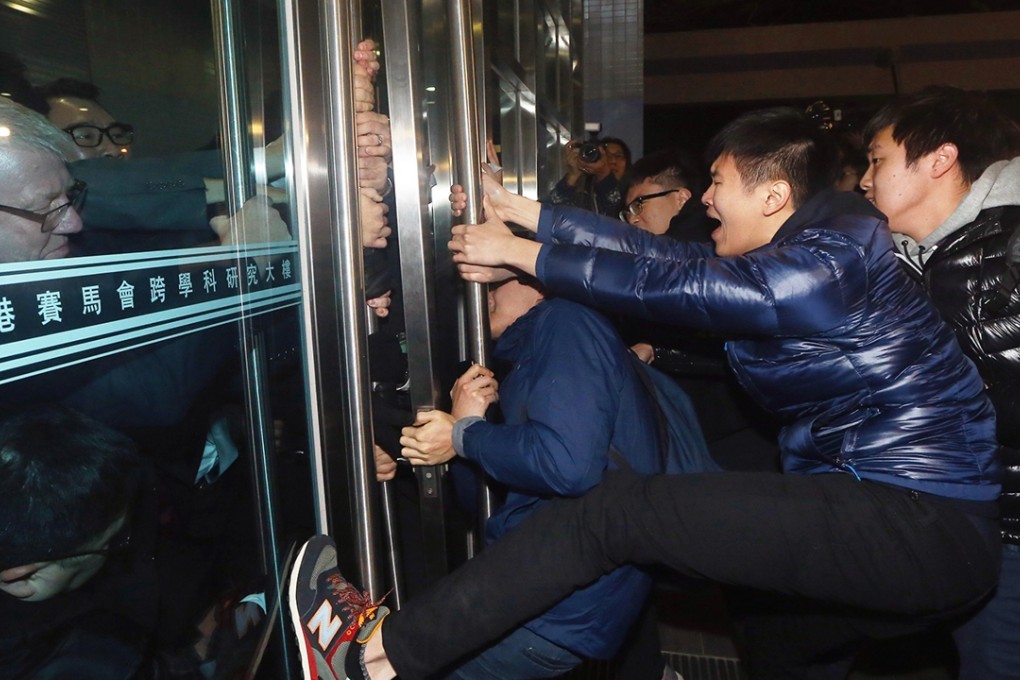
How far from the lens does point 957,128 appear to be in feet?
5.55

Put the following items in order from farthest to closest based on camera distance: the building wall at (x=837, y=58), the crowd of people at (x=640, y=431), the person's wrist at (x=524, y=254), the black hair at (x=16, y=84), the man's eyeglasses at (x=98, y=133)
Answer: the building wall at (x=837, y=58) < the person's wrist at (x=524, y=254) < the crowd of people at (x=640, y=431) < the man's eyeglasses at (x=98, y=133) < the black hair at (x=16, y=84)

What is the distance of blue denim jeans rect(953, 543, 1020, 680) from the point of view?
1583mm

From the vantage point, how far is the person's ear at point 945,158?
1666 millimetres

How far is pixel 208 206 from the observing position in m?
Answer: 1.19

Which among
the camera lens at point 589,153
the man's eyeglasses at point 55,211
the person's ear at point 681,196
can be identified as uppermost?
the camera lens at point 589,153

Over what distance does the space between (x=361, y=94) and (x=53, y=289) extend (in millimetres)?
1038

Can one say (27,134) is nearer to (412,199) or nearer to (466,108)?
(412,199)

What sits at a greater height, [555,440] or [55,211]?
[55,211]

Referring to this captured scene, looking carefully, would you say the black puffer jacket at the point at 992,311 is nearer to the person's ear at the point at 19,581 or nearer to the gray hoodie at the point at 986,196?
the gray hoodie at the point at 986,196

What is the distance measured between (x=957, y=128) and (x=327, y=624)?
1653mm

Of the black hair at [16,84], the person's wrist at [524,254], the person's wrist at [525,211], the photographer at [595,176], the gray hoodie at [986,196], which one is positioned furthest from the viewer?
the photographer at [595,176]

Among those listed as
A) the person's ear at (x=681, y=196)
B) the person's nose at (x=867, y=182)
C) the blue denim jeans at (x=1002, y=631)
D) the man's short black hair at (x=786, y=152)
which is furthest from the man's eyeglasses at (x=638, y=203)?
the blue denim jeans at (x=1002, y=631)

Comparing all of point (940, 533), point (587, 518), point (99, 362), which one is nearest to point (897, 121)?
point (940, 533)

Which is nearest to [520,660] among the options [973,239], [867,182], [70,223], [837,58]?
[70,223]
